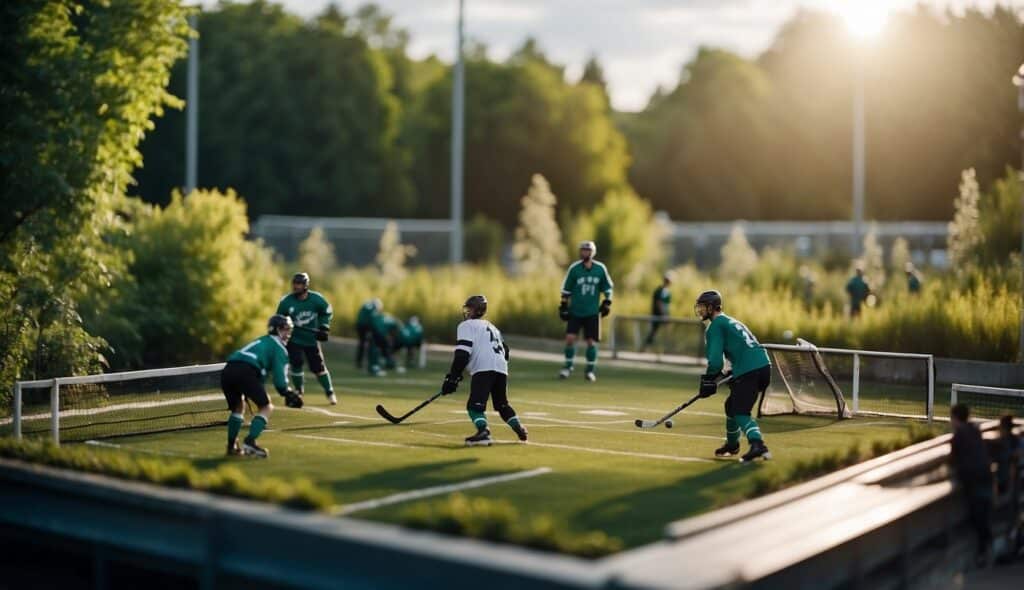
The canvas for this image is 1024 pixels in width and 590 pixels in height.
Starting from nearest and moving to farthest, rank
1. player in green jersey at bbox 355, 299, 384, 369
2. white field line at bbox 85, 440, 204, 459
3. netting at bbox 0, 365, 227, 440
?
white field line at bbox 85, 440, 204, 459 < netting at bbox 0, 365, 227, 440 < player in green jersey at bbox 355, 299, 384, 369

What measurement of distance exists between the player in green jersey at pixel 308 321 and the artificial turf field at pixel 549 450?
18.8 inches

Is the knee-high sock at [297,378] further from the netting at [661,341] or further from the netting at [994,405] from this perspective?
the netting at [661,341]

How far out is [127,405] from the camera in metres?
16.9

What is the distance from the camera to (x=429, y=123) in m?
94.5

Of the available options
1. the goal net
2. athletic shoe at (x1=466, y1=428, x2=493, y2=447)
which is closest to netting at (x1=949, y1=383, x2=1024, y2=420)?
the goal net

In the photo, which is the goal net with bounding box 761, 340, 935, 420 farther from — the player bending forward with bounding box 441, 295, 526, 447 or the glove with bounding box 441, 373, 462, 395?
the glove with bounding box 441, 373, 462, 395

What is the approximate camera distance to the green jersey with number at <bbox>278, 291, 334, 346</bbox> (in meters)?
20.4

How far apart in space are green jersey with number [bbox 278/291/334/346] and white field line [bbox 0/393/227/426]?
2.58m

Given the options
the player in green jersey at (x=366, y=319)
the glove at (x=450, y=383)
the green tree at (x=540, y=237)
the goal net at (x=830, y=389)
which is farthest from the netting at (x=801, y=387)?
the green tree at (x=540, y=237)

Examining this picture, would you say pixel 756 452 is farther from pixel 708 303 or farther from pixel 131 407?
pixel 131 407

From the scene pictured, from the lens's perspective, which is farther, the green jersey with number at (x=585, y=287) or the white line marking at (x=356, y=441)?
the green jersey with number at (x=585, y=287)

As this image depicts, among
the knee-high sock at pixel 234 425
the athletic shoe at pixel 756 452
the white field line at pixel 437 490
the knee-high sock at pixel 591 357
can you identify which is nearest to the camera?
the white field line at pixel 437 490

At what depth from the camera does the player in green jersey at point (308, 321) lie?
20359 mm

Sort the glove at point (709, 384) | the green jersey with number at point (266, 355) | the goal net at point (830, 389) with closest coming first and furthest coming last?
the glove at point (709, 384)
the green jersey with number at point (266, 355)
the goal net at point (830, 389)
